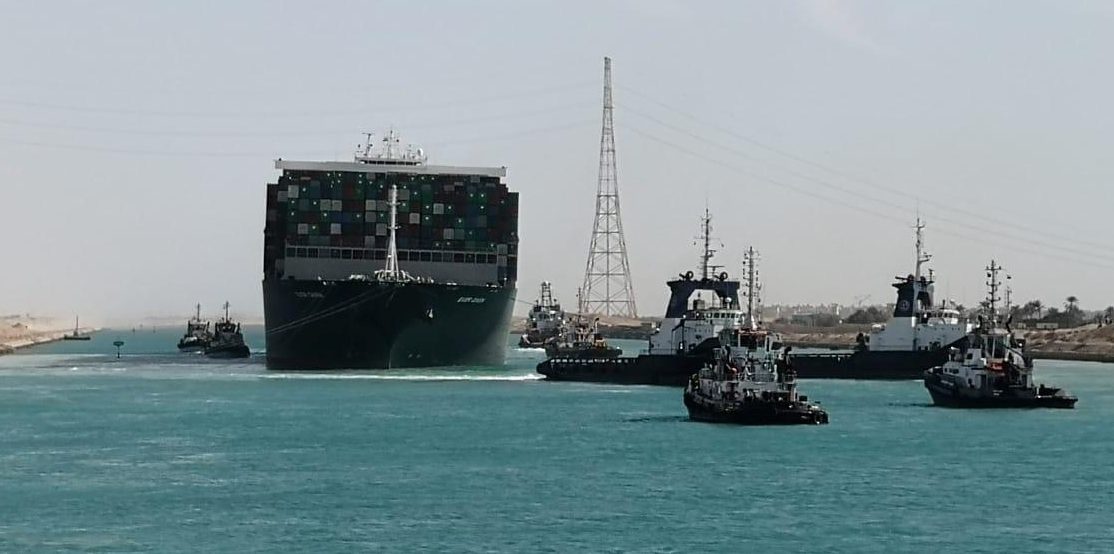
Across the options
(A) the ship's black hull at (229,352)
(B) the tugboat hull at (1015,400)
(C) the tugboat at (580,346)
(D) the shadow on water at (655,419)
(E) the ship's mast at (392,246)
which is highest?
(E) the ship's mast at (392,246)

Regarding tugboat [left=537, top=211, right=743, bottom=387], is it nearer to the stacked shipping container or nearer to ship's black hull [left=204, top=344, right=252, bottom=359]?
the stacked shipping container

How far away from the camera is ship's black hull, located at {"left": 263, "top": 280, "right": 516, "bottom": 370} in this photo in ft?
400

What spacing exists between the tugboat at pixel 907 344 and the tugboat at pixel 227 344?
214 feet

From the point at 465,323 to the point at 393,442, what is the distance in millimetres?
57472

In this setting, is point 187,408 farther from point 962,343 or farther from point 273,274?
point 962,343

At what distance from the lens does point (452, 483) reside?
2372 inches

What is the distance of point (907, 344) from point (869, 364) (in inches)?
124

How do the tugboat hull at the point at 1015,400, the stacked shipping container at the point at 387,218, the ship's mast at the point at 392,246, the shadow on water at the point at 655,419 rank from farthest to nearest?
1. the stacked shipping container at the point at 387,218
2. the ship's mast at the point at 392,246
3. the tugboat hull at the point at 1015,400
4. the shadow on water at the point at 655,419

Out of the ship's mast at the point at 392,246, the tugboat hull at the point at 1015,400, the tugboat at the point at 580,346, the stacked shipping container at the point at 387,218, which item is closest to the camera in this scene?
the tugboat hull at the point at 1015,400

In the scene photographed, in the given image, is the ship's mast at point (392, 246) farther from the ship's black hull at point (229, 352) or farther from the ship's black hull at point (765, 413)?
the ship's black hull at point (765, 413)

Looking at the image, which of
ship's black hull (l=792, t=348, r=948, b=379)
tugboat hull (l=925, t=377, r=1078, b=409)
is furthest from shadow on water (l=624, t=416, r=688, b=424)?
ship's black hull (l=792, t=348, r=948, b=379)

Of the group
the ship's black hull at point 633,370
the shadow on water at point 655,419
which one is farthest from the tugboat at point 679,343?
the shadow on water at point 655,419

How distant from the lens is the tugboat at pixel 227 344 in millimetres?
176625

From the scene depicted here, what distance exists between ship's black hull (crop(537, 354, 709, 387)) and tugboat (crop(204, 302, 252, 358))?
55769mm
